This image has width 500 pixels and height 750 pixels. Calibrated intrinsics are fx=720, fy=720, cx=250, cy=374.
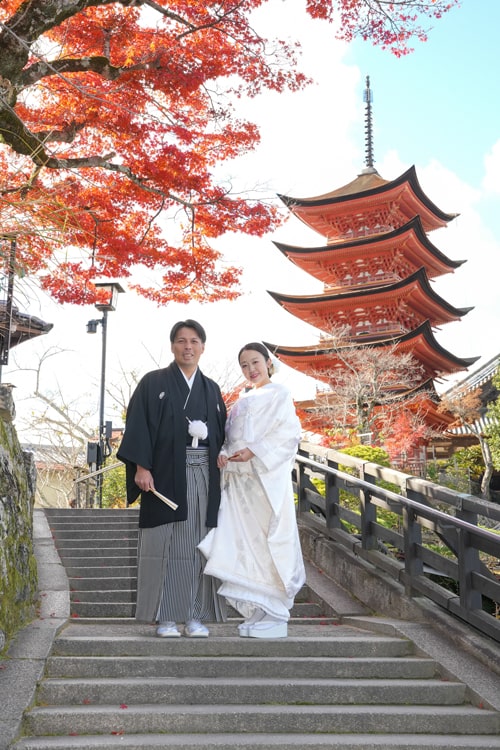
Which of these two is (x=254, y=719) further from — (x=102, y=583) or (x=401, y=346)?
(x=401, y=346)

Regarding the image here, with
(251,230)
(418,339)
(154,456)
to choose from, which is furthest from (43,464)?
(154,456)

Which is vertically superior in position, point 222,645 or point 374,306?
point 374,306

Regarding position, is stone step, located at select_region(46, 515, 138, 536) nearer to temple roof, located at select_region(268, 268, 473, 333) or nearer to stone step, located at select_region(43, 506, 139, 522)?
stone step, located at select_region(43, 506, 139, 522)

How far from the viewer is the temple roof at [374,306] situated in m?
23.0

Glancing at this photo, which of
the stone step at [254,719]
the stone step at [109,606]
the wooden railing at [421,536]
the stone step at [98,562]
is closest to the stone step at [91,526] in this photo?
the stone step at [98,562]

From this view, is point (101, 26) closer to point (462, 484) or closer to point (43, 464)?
point (43, 464)

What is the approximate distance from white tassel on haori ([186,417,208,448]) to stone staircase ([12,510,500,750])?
105cm

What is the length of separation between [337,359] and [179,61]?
52.2 feet

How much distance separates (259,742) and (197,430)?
1610mm

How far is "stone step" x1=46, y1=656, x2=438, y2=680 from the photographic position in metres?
3.41

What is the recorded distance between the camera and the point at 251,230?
30.8 ft

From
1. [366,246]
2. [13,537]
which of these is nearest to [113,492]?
[13,537]

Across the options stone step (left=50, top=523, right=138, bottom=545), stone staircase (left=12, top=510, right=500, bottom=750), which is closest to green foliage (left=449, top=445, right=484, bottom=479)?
stone step (left=50, top=523, right=138, bottom=545)

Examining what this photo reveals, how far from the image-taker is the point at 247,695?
3.27m
